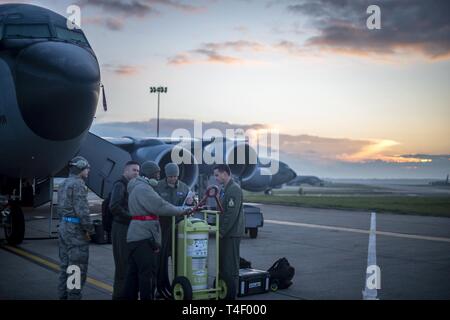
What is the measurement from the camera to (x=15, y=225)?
1146cm

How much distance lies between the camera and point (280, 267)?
313 inches

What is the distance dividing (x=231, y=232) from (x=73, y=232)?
2.04 metres

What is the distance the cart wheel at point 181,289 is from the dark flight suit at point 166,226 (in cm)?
48

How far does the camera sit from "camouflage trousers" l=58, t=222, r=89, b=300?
631 cm

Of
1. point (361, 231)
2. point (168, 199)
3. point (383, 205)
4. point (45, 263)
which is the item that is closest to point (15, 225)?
point (45, 263)

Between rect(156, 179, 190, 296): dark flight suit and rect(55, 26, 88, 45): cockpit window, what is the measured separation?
218 inches

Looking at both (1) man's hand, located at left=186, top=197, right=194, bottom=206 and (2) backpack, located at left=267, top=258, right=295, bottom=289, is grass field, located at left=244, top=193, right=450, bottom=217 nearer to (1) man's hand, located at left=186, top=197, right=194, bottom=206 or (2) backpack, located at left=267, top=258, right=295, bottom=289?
(2) backpack, located at left=267, top=258, right=295, bottom=289

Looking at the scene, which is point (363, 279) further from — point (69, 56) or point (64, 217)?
point (69, 56)

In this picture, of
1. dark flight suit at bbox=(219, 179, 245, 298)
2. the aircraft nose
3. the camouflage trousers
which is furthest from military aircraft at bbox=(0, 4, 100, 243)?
dark flight suit at bbox=(219, 179, 245, 298)

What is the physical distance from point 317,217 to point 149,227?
1538 centimetres

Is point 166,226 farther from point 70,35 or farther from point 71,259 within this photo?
point 70,35

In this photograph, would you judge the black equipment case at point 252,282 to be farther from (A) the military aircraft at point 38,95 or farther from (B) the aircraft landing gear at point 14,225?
(B) the aircraft landing gear at point 14,225
